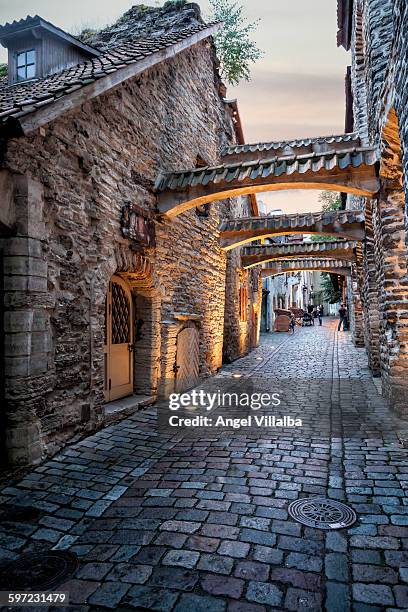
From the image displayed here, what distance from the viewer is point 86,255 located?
5.20 meters

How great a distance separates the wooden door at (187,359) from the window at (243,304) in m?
5.44

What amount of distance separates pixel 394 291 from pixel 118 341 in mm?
4491

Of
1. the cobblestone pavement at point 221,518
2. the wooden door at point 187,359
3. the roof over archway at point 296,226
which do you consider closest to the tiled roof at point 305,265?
the roof over archway at point 296,226

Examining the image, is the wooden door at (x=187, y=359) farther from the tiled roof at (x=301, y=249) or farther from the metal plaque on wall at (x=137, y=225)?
the tiled roof at (x=301, y=249)

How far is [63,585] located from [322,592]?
1.53 m

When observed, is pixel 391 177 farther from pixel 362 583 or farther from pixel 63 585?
pixel 63 585

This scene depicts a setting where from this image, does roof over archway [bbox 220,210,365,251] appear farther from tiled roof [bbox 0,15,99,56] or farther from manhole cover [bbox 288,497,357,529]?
manhole cover [bbox 288,497,357,529]

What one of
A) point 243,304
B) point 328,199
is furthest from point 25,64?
point 328,199

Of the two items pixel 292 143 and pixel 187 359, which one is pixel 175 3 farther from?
pixel 187 359

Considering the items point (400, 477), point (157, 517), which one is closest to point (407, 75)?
point (400, 477)

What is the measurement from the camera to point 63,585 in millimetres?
2412

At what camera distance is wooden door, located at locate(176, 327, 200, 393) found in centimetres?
808

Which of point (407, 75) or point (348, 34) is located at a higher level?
point (348, 34)

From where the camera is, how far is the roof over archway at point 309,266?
61.5 ft
